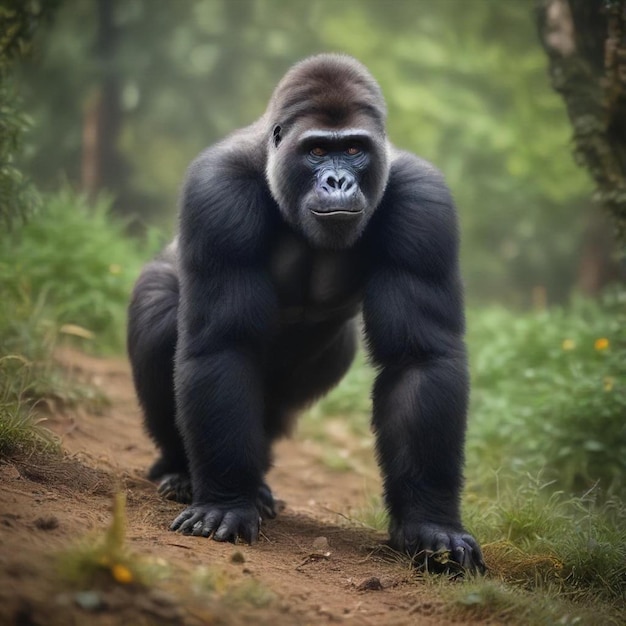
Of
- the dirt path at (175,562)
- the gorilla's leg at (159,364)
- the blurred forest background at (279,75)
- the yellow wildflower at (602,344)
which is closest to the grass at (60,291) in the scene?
the dirt path at (175,562)

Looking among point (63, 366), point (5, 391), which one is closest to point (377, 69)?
point (63, 366)

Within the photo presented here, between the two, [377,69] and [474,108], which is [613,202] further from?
[377,69]

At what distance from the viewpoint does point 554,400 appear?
6352 millimetres

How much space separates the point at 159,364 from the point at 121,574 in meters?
2.11

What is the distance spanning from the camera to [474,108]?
11.0 meters

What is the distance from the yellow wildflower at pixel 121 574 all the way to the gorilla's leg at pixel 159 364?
2022 millimetres

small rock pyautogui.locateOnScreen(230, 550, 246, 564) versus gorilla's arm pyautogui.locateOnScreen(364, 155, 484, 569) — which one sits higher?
gorilla's arm pyautogui.locateOnScreen(364, 155, 484, 569)

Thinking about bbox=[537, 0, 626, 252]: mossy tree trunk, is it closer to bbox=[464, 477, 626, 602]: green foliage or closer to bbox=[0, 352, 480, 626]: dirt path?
bbox=[464, 477, 626, 602]: green foliage

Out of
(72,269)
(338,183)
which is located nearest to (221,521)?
(338,183)

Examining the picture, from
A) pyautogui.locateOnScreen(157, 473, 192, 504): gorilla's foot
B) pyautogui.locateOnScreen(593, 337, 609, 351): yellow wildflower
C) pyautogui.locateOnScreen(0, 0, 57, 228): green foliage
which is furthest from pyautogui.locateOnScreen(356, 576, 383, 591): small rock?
pyautogui.locateOnScreen(593, 337, 609, 351): yellow wildflower

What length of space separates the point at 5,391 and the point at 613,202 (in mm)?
4121

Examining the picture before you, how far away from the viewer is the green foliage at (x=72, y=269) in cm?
735

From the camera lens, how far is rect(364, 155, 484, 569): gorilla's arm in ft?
13.6

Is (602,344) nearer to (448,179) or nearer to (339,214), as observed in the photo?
(339,214)
